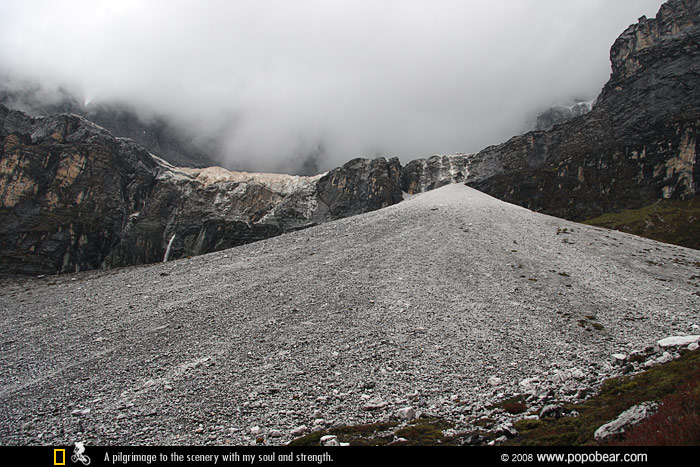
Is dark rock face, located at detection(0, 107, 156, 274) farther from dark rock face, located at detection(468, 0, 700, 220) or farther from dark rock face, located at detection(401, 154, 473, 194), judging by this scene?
dark rock face, located at detection(468, 0, 700, 220)

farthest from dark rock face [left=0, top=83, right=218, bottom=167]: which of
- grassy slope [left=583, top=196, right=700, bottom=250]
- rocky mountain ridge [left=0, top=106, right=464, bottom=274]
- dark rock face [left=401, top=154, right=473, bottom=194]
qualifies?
grassy slope [left=583, top=196, right=700, bottom=250]

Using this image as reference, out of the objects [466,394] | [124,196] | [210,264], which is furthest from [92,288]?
[124,196]

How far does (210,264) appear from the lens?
4791cm

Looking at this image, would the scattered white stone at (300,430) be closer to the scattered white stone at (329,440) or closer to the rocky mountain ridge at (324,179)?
the scattered white stone at (329,440)

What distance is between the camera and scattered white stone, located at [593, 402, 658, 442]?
777 cm
